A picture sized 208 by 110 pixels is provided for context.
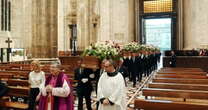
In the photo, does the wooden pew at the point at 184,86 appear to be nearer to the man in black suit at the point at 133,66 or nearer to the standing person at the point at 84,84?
the standing person at the point at 84,84

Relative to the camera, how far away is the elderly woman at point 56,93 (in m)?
4.28

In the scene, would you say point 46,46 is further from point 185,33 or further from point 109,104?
point 109,104

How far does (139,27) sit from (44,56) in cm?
928

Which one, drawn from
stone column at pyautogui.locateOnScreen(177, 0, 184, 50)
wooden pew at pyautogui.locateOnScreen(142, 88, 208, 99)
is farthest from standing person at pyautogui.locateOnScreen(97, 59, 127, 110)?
stone column at pyautogui.locateOnScreen(177, 0, 184, 50)

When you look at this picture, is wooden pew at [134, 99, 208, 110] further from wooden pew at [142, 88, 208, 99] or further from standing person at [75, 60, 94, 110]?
standing person at [75, 60, 94, 110]

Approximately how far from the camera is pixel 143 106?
408cm

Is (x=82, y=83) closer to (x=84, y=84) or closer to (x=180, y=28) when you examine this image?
(x=84, y=84)

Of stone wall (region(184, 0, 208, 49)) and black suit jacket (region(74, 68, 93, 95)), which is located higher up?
stone wall (region(184, 0, 208, 49))

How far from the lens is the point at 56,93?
13.9 ft

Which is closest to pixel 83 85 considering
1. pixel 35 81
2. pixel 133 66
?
pixel 35 81

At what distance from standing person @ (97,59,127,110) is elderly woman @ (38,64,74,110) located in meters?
0.60

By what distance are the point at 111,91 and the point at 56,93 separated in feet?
2.99

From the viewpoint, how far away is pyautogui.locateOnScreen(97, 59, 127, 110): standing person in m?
4.01

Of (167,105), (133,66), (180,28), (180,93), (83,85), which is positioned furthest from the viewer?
(180,28)
